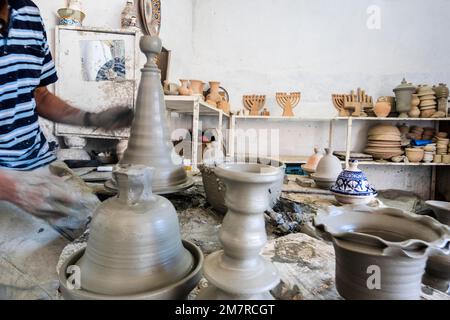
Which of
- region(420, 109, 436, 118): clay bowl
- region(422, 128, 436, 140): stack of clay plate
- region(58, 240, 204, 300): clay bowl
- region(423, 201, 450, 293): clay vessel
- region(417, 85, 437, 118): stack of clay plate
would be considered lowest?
region(423, 201, 450, 293): clay vessel

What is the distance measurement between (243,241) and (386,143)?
138 inches

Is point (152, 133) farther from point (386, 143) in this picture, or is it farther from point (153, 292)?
point (386, 143)

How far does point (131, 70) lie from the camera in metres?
2.09

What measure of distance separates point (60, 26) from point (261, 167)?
187 cm

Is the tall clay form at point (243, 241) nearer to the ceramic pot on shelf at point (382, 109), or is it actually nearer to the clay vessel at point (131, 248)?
the clay vessel at point (131, 248)

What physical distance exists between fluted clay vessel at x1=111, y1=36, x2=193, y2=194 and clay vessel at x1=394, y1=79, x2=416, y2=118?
3316 mm

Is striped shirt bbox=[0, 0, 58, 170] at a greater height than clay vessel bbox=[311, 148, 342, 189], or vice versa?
striped shirt bbox=[0, 0, 58, 170]

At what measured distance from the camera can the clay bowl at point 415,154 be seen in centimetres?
346

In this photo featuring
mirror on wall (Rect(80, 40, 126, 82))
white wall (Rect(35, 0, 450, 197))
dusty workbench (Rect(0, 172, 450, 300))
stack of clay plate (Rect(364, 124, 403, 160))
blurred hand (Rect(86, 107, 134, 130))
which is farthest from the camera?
white wall (Rect(35, 0, 450, 197))

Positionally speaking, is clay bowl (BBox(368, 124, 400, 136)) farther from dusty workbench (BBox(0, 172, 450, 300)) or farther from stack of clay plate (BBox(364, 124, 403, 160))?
dusty workbench (BBox(0, 172, 450, 300))

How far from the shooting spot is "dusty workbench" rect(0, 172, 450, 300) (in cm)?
69

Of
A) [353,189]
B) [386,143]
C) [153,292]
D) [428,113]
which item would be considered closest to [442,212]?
[353,189]

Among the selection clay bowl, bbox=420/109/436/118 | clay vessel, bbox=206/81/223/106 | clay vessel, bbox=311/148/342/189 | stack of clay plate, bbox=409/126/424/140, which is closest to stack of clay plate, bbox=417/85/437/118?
clay bowl, bbox=420/109/436/118
